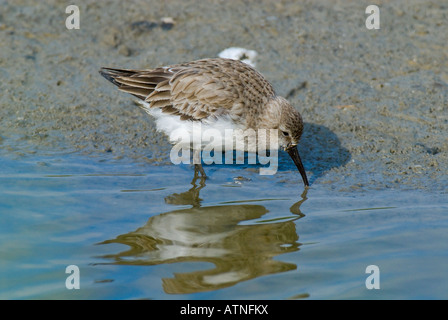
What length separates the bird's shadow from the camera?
7.79m

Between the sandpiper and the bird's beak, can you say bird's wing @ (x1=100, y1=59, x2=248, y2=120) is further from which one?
the bird's beak

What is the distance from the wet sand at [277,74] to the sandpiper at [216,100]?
0.67m

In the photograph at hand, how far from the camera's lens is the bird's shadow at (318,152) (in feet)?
25.5

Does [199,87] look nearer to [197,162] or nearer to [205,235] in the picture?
[197,162]

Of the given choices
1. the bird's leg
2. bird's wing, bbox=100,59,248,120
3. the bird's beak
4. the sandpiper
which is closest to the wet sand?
the bird's beak

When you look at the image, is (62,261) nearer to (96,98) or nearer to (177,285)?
(177,285)

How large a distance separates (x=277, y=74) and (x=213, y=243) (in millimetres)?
4266

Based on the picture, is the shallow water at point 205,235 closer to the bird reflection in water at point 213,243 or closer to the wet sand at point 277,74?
the bird reflection in water at point 213,243

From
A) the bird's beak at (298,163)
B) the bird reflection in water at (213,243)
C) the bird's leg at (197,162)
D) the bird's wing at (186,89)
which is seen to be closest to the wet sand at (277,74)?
the bird's beak at (298,163)

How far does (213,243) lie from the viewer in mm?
5879

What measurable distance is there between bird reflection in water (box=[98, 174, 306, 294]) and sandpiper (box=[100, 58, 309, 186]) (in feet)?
3.04

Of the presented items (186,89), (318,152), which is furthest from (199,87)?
(318,152)

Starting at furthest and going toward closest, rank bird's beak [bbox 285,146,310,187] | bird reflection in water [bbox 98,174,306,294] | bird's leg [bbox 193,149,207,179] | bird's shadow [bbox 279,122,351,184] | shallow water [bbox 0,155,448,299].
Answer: bird's shadow [bbox 279,122,351,184] → bird's leg [bbox 193,149,207,179] → bird's beak [bbox 285,146,310,187] → bird reflection in water [bbox 98,174,306,294] → shallow water [bbox 0,155,448,299]

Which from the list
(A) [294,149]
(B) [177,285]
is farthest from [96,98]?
(B) [177,285]
